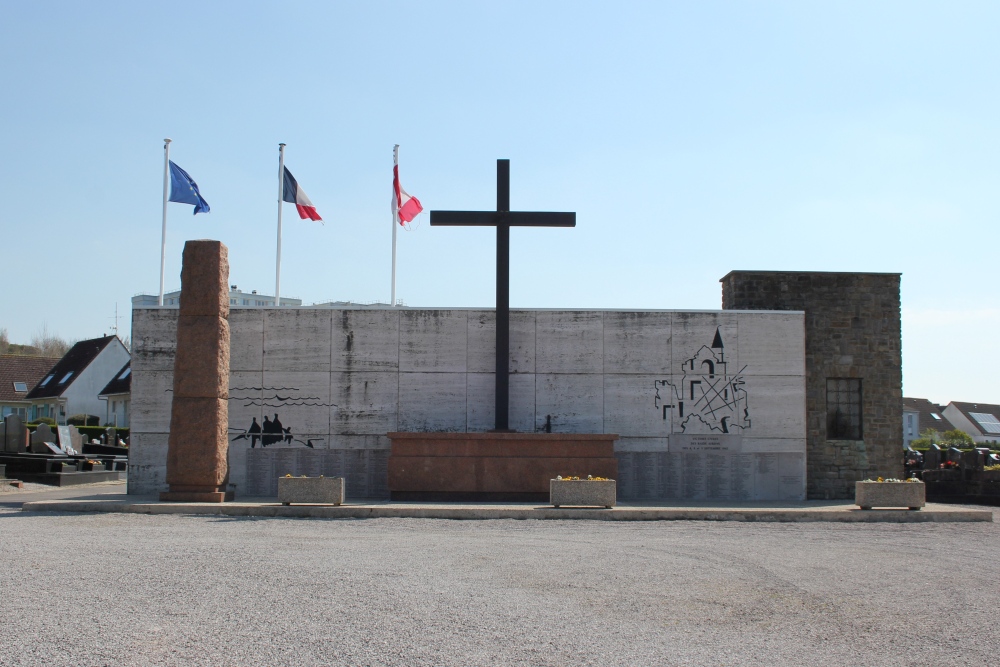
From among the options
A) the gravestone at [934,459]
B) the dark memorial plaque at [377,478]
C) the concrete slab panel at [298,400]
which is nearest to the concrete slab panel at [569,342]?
the dark memorial plaque at [377,478]

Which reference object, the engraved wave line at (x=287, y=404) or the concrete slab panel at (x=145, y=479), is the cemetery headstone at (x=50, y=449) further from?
the engraved wave line at (x=287, y=404)

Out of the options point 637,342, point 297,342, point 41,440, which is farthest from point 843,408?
point 41,440

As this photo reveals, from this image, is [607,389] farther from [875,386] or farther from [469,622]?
[469,622]

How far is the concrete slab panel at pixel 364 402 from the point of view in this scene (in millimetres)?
20766

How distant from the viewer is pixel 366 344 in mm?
20891

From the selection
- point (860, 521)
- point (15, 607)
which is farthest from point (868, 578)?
point (15, 607)

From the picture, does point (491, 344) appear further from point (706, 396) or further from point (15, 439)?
point (15, 439)

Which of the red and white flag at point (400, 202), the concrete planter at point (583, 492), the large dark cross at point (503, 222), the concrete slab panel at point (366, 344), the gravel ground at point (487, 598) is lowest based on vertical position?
the gravel ground at point (487, 598)

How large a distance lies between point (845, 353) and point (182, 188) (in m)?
17.3

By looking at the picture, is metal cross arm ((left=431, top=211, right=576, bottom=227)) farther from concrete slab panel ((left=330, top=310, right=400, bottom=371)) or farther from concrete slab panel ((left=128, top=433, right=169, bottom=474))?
concrete slab panel ((left=128, top=433, right=169, bottom=474))

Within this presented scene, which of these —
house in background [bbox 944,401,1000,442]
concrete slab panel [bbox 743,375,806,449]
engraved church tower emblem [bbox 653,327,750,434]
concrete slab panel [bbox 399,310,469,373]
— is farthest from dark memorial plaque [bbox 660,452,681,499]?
house in background [bbox 944,401,1000,442]

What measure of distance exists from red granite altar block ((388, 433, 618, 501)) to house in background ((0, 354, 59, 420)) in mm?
50325

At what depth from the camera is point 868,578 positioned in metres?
10.0

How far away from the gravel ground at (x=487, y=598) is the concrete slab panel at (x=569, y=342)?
7.51m
